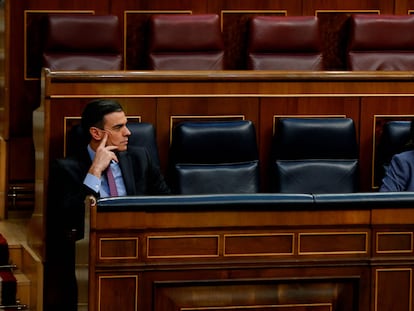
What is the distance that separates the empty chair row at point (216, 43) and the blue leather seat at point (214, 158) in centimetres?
33

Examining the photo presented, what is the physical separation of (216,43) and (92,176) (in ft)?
1.72

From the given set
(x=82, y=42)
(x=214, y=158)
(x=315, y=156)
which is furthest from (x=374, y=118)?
(x=82, y=42)

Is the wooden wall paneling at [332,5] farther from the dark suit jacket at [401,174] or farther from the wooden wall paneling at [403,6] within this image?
the dark suit jacket at [401,174]

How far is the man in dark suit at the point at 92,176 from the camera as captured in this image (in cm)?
116

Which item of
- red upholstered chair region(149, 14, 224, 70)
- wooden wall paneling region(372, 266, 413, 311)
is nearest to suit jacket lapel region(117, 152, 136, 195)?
wooden wall paneling region(372, 266, 413, 311)

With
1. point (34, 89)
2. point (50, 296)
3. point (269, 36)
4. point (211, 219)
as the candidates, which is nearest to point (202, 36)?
point (269, 36)

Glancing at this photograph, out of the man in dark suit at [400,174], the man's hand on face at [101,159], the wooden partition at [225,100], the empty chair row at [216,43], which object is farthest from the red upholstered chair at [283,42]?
the man's hand on face at [101,159]

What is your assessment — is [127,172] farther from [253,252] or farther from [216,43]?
[216,43]

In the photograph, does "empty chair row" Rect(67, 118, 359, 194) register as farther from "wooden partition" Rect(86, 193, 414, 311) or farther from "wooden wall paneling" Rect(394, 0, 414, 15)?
"wooden wall paneling" Rect(394, 0, 414, 15)

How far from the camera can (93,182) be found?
3.78ft

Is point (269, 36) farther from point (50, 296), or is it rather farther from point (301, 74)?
point (50, 296)

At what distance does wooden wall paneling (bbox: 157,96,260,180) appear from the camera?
1.31 metres

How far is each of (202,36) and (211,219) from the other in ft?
2.26

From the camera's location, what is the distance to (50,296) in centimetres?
123
